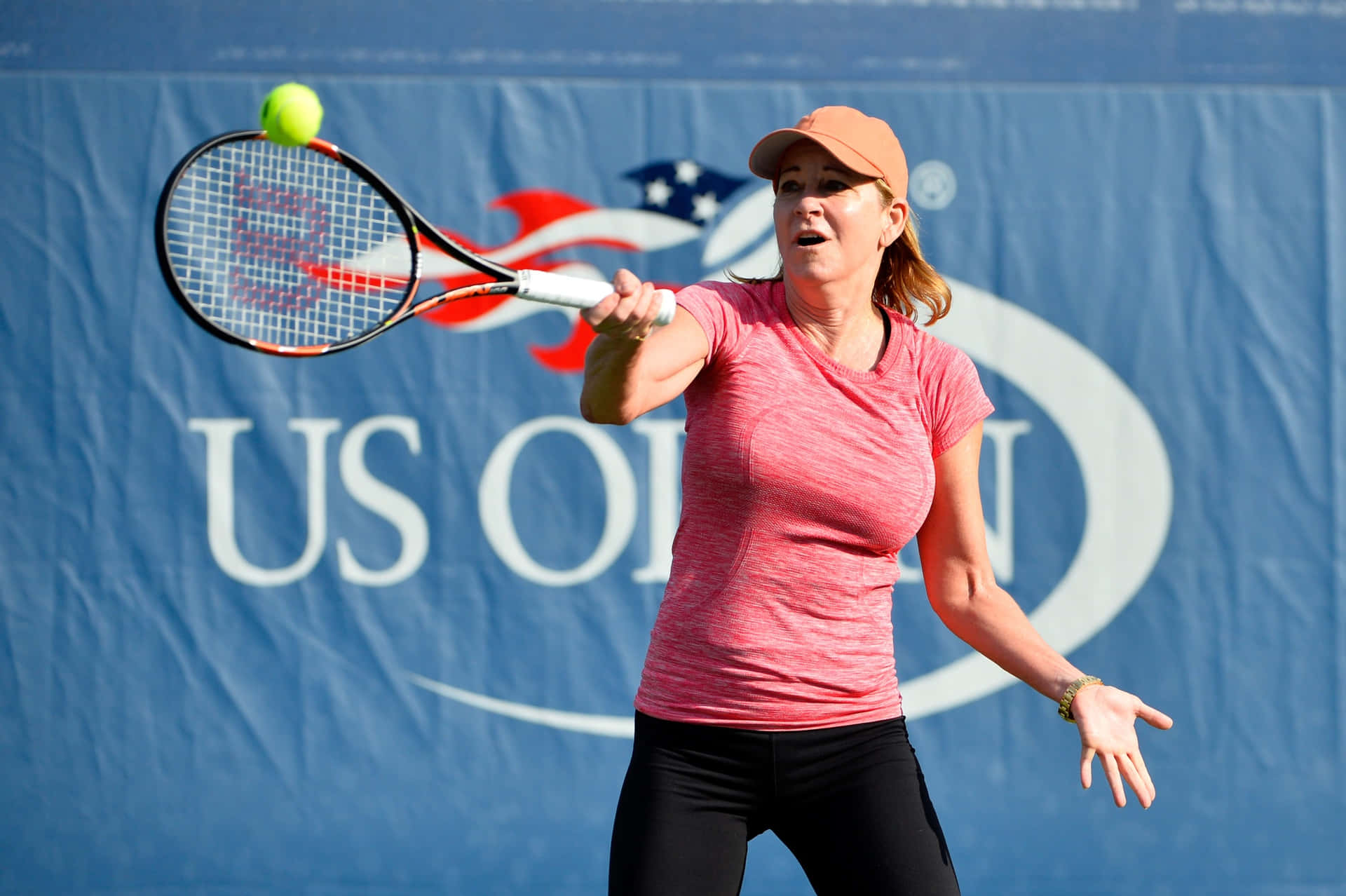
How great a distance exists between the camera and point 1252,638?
348cm

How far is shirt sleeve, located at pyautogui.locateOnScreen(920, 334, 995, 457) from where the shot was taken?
1852mm

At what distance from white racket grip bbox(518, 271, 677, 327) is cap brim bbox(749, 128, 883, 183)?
1.05ft

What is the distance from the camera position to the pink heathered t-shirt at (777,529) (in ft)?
5.50

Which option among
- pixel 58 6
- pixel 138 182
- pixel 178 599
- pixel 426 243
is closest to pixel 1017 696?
pixel 426 243

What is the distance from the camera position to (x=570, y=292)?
1.57 metres

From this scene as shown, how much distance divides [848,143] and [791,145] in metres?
0.10

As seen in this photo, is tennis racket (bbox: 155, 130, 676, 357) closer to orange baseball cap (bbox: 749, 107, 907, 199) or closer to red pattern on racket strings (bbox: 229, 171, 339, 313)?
red pattern on racket strings (bbox: 229, 171, 339, 313)

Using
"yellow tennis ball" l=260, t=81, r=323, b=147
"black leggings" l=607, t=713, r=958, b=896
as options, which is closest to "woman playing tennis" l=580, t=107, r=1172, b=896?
"black leggings" l=607, t=713, r=958, b=896

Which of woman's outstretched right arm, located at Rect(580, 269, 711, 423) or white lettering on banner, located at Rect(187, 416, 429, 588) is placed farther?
white lettering on banner, located at Rect(187, 416, 429, 588)

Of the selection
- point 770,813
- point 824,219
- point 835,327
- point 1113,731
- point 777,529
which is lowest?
point 770,813

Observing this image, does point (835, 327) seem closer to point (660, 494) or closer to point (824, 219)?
point (824, 219)

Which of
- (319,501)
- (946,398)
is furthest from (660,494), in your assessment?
(946,398)

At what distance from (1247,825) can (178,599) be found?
310 centimetres

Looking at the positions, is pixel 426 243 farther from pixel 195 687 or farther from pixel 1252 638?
pixel 1252 638
